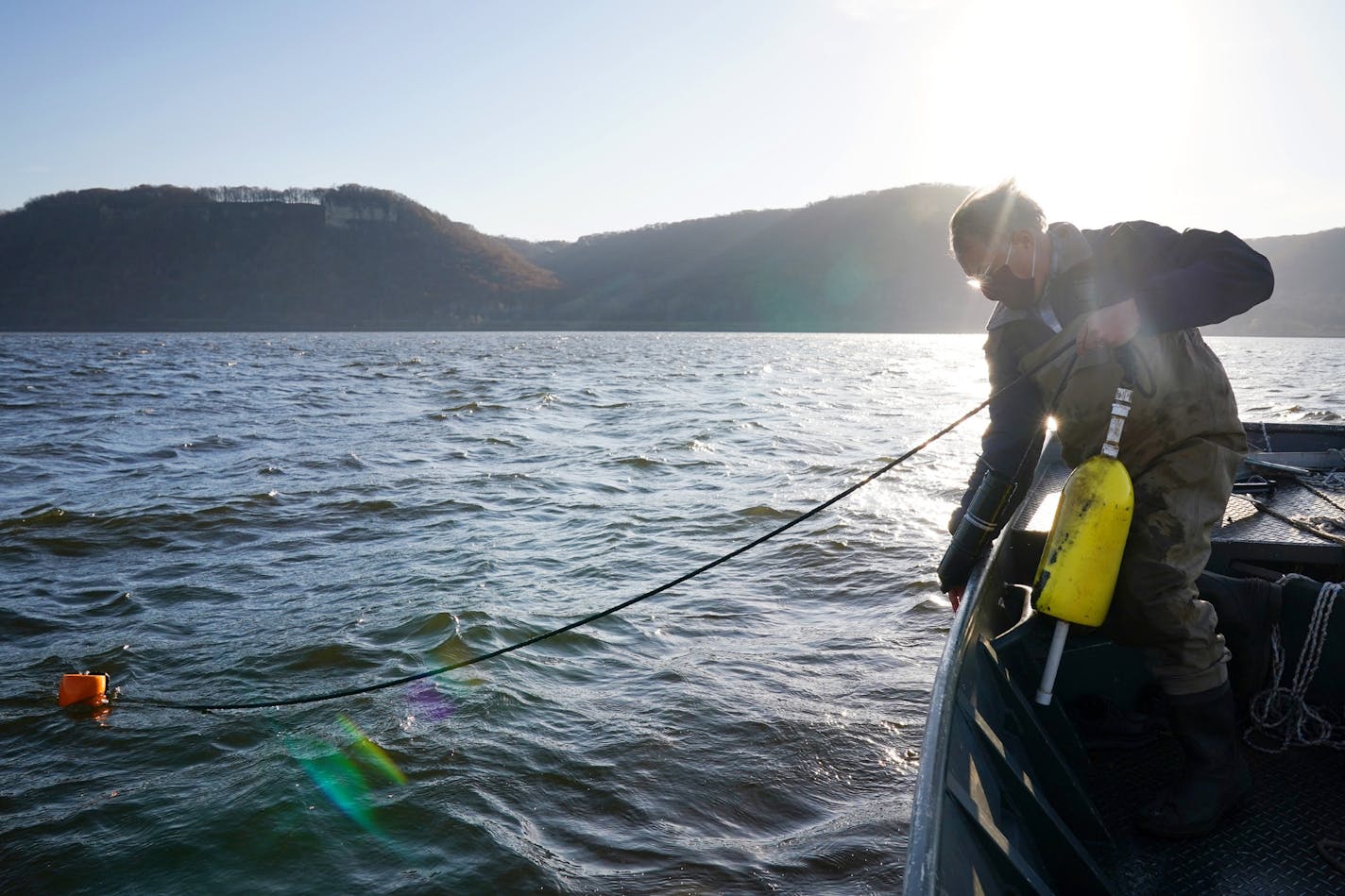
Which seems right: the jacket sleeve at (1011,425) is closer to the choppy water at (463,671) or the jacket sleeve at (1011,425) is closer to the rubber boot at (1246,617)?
the rubber boot at (1246,617)

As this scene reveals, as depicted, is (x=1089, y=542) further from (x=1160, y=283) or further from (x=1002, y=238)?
(x=1002, y=238)

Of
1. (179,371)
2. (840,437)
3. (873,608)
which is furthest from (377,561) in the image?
(179,371)

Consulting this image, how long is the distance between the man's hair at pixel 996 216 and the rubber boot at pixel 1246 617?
145 cm

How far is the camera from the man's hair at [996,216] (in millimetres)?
2895

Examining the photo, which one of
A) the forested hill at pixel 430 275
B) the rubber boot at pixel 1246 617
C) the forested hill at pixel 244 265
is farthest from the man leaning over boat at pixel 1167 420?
the forested hill at pixel 244 265

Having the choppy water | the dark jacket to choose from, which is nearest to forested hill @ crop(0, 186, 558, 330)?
the choppy water

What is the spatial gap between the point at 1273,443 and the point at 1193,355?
5751 millimetres

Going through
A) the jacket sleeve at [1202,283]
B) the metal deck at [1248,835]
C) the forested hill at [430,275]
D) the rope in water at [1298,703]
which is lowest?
the metal deck at [1248,835]

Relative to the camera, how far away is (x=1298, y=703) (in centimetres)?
324

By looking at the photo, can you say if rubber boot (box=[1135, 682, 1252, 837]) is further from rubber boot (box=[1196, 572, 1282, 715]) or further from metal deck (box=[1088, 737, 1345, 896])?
rubber boot (box=[1196, 572, 1282, 715])

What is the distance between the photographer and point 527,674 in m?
5.93

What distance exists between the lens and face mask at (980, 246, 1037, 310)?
3.02 meters

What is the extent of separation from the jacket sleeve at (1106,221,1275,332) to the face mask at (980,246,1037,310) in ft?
1.44

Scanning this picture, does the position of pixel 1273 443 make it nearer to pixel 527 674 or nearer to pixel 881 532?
pixel 881 532
